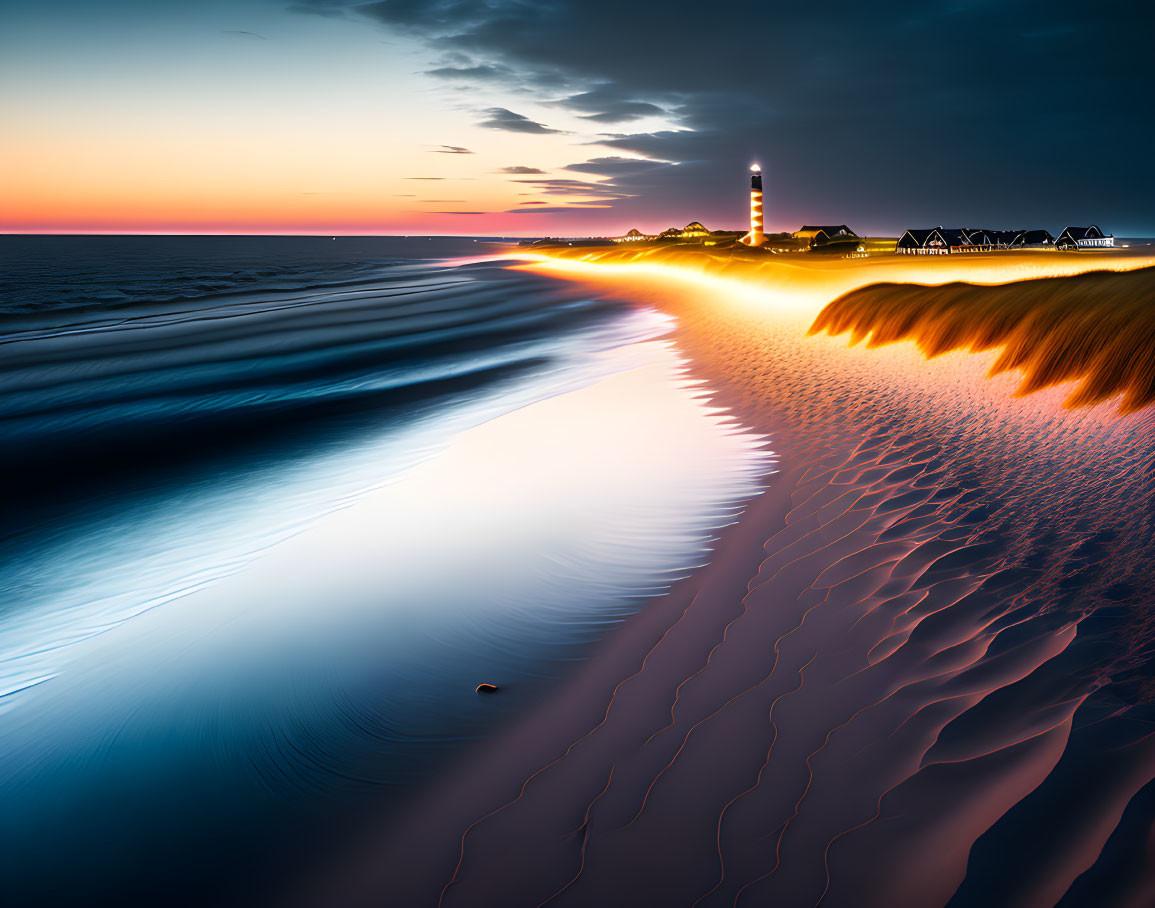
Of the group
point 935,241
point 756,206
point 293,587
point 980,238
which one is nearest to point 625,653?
point 293,587

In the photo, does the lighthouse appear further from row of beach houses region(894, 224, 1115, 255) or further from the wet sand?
the wet sand

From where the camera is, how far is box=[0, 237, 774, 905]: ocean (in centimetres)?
318

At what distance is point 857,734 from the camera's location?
113 inches

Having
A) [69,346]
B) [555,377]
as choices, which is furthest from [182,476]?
[69,346]

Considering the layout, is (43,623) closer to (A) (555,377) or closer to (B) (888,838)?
(B) (888,838)

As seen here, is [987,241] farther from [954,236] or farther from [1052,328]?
[1052,328]

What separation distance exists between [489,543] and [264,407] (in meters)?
9.78

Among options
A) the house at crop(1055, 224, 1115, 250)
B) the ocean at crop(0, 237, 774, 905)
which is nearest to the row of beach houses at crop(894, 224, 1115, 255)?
the house at crop(1055, 224, 1115, 250)

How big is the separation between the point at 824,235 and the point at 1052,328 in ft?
266

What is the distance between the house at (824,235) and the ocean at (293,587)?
7668 centimetres

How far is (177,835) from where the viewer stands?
120 inches

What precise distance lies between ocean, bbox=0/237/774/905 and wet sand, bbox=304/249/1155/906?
0.48 m

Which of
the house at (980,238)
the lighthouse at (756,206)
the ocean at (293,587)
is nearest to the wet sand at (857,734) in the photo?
the ocean at (293,587)

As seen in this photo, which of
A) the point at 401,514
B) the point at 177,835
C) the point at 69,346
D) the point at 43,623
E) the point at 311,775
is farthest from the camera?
the point at 69,346
